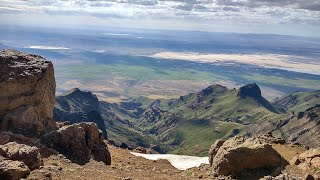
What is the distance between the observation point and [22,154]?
3269 cm

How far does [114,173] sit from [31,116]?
13617mm

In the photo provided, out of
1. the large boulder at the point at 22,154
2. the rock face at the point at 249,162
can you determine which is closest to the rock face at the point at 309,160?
the rock face at the point at 249,162

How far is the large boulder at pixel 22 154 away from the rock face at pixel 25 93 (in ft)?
34.4

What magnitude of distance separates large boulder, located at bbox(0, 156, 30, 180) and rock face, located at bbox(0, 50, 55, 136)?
14161 mm

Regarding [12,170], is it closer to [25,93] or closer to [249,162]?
[249,162]

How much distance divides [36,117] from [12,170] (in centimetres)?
1790

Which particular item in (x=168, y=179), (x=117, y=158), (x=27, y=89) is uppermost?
(x=27, y=89)

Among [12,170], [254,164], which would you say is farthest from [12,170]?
[254,164]

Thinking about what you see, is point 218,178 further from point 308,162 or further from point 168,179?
point 308,162

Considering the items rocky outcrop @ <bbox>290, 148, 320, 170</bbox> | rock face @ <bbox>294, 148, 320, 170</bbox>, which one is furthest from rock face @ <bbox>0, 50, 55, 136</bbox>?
rock face @ <bbox>294, 148, 320, 170</bbox>

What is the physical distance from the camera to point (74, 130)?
139 ft

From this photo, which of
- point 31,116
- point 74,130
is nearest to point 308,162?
point 74,130

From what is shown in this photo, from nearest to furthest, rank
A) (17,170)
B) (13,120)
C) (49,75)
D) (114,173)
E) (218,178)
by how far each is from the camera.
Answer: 1. (17,170)
2. (218,178)
3. (114,173)
4. (13,120)
5. (49,75)

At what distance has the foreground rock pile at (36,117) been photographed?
135ft
